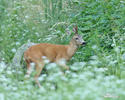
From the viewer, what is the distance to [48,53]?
6.75 m

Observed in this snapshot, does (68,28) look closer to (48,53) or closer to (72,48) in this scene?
(72,48)

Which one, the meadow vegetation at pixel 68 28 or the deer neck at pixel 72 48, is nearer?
the meadow vegetation at pixel 68 28

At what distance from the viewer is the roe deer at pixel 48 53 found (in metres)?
6.52

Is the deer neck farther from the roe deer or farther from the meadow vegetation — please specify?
the meadow vegetation

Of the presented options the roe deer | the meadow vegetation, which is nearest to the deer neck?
the roe deer

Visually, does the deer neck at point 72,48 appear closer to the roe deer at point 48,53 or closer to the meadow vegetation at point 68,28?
the roe deer at point 48,53

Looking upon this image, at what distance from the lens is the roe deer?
6.52 meters

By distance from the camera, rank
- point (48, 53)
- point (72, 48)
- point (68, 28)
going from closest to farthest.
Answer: point (48, 53), point (72, 48), point (68, 28)

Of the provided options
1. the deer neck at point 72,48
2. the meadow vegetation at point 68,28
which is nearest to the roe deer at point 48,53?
the deer neck at point 72,48

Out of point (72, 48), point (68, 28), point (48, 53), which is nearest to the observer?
point (48, 53)

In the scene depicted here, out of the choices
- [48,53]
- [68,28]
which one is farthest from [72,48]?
[68,28]

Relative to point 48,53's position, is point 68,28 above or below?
above

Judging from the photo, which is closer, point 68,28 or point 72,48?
point 72,48

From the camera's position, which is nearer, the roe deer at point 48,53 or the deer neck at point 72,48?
the roe deer at point 48,53
